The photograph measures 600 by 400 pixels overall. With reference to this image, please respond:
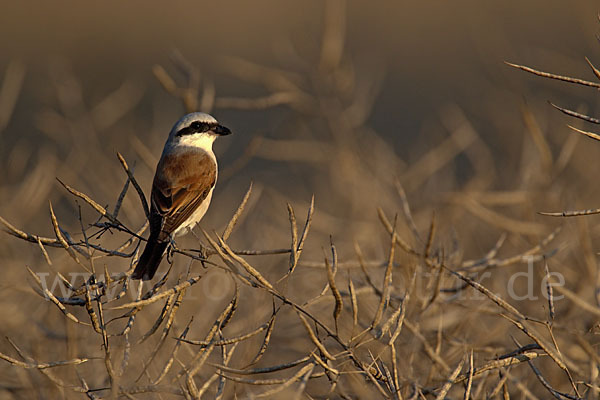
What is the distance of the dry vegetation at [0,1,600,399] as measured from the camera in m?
2.82

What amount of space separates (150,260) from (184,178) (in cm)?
124

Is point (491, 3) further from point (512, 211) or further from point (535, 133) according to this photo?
→ point (535, 133)

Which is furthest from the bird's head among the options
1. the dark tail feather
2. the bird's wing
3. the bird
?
the dark tail feather

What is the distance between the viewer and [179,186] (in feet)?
15.4

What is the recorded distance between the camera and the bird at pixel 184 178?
431cm

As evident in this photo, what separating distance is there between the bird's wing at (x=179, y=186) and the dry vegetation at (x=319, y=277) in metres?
0.15

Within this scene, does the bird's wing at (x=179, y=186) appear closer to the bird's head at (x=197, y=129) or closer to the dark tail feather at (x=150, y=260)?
the bird's head at (x=197, y=129)

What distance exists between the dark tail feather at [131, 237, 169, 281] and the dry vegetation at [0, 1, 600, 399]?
11 centimetres

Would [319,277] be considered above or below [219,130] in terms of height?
below

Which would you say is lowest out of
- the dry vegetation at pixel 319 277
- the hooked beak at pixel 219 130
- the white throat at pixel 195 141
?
the dry vegetation at pixel 319 277

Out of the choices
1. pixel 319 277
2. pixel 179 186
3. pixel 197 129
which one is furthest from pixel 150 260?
pixel 319 277

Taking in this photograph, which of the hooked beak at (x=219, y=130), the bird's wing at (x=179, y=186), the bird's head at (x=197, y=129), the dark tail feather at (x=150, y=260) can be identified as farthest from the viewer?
the hooked beak at (x=219, y=130)

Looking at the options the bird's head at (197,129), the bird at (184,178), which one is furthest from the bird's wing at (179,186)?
the bird's head at (197,129)

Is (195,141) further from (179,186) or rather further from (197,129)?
(179,186)
